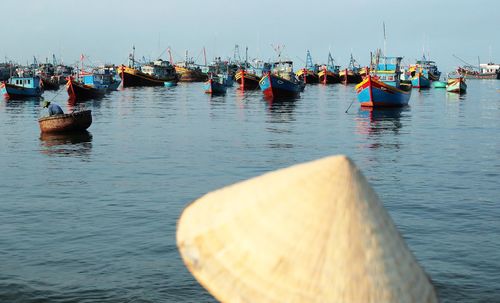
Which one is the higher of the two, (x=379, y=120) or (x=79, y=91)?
(x=79, y=91)

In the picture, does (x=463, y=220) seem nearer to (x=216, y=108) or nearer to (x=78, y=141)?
(x=78, y=141)

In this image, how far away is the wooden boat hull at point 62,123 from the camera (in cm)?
2938

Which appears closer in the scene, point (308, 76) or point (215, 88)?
point (215, 88)

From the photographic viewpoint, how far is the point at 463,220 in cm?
1400

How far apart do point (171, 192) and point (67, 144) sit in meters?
11.9

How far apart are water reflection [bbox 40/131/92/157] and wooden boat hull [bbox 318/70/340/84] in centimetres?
9424

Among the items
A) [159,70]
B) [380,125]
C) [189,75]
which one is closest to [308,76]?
[159,70]

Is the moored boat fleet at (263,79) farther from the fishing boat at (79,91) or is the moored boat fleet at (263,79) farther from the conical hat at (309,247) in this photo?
the conical hat at (309,247)

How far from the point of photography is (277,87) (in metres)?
67.8

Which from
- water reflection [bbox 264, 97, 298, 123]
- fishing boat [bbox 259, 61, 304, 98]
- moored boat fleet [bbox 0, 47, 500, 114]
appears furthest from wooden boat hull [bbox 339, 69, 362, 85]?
water reflection [bbox 264, 97, 298, 123]

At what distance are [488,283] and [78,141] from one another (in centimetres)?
2100

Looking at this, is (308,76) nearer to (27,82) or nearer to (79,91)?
(27,82)

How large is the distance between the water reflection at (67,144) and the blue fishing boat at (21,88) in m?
37.3

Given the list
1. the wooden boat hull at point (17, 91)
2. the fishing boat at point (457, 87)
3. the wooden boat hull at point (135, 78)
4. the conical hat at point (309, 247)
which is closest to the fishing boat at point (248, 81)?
the wooden boat hull at point (135, 78)
